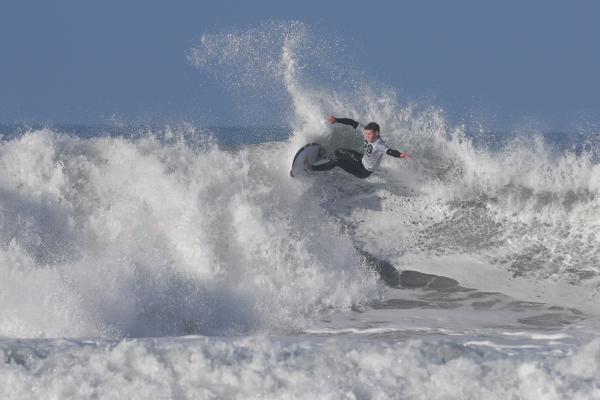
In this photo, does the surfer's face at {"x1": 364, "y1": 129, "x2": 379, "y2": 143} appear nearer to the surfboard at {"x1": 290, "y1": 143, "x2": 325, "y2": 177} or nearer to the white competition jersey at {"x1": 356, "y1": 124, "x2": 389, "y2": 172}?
the white competition jersey at {"x1": 356, "y1": 124, "x2": 389, "y2": 172}

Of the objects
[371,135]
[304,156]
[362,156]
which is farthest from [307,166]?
[371,135]

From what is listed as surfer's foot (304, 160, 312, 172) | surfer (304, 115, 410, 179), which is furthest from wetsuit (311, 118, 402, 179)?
surfer's foot (304, 160, 312, 172)

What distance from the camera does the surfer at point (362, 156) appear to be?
31.9 ft

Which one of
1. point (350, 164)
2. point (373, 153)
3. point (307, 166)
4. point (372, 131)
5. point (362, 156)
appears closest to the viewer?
point (372, 131)

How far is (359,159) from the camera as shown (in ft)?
33.3

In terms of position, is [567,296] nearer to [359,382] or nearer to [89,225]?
[359,382]

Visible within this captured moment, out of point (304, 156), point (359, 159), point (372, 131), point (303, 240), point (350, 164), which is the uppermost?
point (372, 131)

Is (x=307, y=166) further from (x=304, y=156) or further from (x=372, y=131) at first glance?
(x=372, y=131)

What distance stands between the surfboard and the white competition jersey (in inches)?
35.8

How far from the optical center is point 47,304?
284 inches

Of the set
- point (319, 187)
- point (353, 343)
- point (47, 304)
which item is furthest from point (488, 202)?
point (47, 304)

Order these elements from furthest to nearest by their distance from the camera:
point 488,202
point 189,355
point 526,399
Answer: point 488,202, point 189,355, point 526,399

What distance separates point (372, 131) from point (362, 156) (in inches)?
25.1

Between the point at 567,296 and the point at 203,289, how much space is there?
490 centimetres
